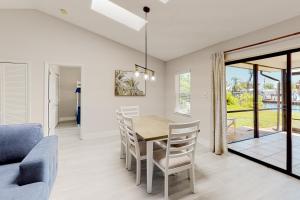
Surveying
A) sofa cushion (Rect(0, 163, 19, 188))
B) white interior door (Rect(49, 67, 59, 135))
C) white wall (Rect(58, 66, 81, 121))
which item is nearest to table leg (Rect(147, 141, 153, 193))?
sofa cushion (Rect(0, 163, 19, 188))

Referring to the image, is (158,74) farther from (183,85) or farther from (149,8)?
(149,8)

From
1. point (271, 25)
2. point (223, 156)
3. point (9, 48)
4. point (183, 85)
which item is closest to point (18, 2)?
point (9, 48)

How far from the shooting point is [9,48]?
149 inches

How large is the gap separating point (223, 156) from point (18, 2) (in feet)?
17.5

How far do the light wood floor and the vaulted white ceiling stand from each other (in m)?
2.33

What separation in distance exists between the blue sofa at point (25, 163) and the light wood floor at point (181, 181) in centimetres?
60

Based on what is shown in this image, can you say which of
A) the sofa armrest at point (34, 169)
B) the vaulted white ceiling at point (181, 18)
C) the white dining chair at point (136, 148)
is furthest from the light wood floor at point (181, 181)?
the vaulted white ceiling at point (181, 18)

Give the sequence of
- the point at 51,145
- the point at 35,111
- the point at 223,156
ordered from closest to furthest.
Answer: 1. the point at 51,145
2. the point at 223,156
3. the point at 35,111

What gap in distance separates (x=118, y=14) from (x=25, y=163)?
3142 millimetres

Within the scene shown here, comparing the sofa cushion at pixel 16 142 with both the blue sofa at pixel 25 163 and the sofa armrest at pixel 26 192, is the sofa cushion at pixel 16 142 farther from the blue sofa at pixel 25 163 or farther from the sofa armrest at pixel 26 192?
Result: the sofa armrest at pixel 26 192

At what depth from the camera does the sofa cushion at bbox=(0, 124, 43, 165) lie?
1.91m

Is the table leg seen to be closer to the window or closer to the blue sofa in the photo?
the blue sofa

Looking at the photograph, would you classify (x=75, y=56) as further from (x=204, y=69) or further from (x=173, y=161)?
(x=173, y=161)

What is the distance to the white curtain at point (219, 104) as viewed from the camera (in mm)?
3301
